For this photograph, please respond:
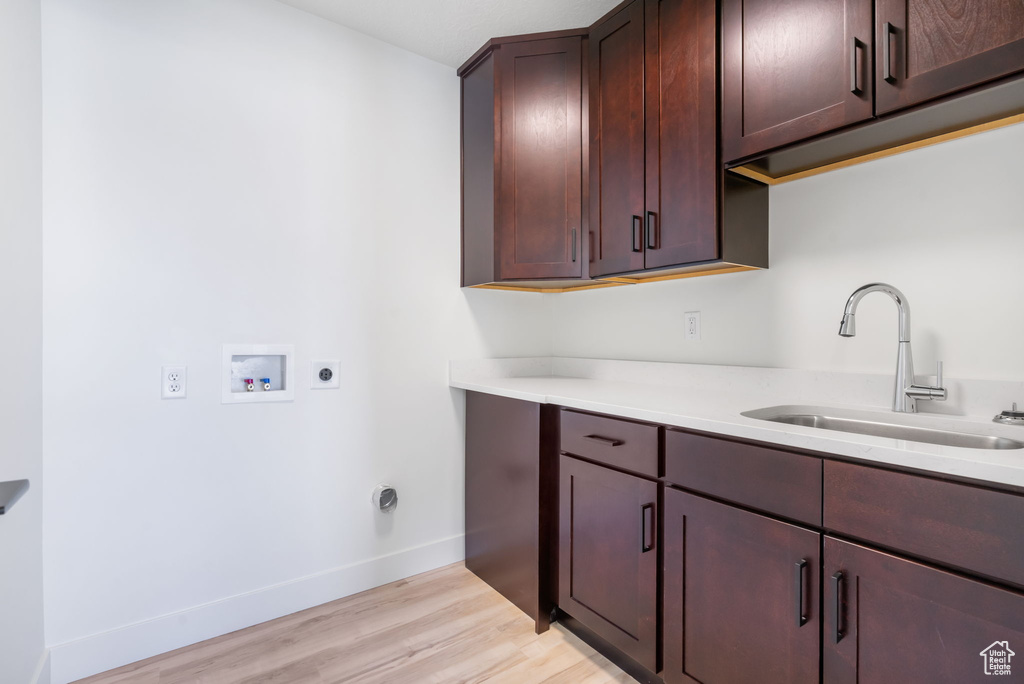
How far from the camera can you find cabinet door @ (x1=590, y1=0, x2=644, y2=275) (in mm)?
1765

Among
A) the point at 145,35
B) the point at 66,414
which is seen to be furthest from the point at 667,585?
the point at 145,35

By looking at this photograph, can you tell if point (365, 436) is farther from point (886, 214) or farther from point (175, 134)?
point (886, 214)

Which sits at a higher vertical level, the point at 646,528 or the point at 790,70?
the point at 790,70

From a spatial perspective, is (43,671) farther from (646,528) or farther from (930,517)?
(930,517)

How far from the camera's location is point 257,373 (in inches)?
73.6

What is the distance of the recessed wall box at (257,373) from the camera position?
180 centimetres

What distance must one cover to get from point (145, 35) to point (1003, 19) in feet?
7.73

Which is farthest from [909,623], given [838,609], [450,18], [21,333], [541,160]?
[450,18]

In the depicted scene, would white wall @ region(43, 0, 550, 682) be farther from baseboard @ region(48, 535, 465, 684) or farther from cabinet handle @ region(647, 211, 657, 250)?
cabinet handle @ region(647, 211, 657, 250)

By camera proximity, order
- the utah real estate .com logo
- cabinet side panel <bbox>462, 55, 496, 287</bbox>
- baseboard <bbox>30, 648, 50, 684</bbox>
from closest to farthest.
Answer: the utah real estate .com logo, baseboard <bbox>30, 648, 50, 684</bbox>, cabinet side panel <bbox>462, 55, 496, 287</bbox>

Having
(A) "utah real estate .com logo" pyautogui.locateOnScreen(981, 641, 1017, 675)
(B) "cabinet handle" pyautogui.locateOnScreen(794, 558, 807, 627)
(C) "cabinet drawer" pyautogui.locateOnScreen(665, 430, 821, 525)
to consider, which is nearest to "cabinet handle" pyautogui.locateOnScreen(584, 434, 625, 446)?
(C) "cabinet drawer" pyautogui.locateOnScreen(665, 430, 821, 525)

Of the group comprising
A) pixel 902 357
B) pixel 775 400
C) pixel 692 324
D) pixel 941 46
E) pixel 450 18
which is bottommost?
pixel 775 400

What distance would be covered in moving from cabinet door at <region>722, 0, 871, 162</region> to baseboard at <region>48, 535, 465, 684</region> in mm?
2054

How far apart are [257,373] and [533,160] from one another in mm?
1386
